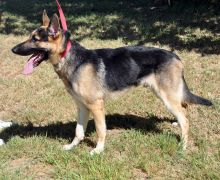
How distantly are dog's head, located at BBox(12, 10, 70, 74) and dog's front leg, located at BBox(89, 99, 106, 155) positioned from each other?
2.42 ft

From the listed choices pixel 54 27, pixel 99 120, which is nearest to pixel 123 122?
pixel 99 120

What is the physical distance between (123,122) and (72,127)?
789 mm

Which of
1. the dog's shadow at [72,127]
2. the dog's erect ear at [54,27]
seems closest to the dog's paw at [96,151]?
the dog's shadow at [72,127]

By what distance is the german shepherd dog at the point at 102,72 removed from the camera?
15.3 feet

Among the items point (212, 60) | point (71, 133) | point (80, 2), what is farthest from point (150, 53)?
point (80, 2)

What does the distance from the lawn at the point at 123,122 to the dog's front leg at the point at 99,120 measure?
138mm

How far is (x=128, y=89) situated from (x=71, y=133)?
1.21 m

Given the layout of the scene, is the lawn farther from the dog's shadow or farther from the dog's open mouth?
→ the dog's open mouth

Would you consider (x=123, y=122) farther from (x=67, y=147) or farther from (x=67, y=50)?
(x=67, y=50)

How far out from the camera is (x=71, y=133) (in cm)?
567

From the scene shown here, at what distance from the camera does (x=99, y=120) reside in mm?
4805

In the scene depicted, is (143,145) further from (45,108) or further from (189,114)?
(45,108)

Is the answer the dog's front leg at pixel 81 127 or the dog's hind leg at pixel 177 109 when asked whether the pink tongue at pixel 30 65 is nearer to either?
the dog's front leg at pixel 81 127

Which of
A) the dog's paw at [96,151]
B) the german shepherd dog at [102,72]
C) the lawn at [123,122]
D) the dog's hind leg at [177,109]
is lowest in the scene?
the lawn at [123,122]
